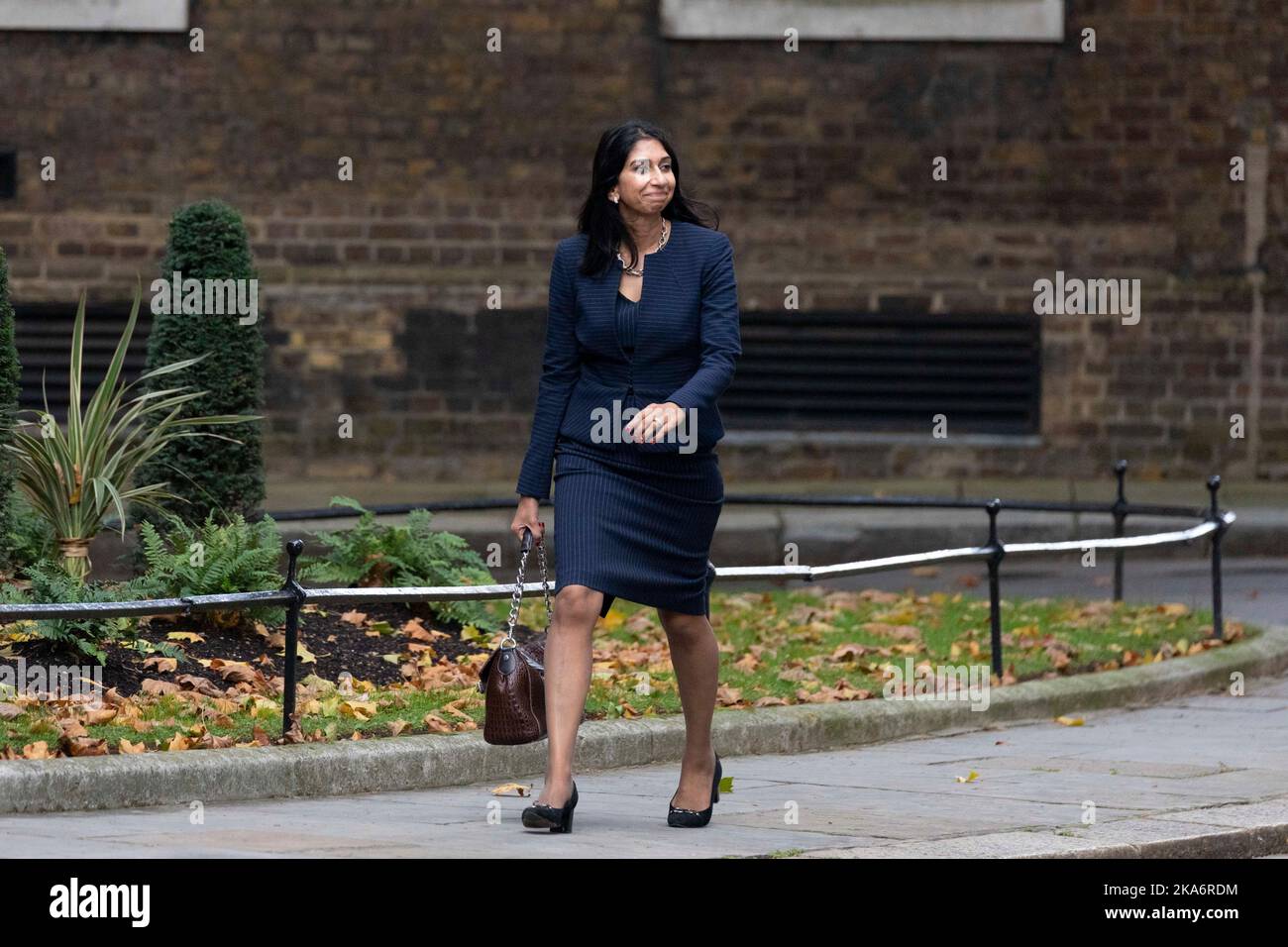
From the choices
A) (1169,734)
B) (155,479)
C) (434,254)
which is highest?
(434,254)

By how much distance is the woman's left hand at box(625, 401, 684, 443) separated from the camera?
594 cm

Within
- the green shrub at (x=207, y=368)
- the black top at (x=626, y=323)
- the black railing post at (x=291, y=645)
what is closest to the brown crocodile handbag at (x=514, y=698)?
the black top at (x=626, y=323)

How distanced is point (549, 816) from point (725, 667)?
347cm

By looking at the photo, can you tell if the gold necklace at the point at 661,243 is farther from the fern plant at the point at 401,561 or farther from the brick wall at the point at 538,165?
the brick wall at the point at 538,165

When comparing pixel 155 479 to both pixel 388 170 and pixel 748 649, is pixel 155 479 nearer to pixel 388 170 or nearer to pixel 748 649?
pixel 748 649

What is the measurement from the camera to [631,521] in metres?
6.16

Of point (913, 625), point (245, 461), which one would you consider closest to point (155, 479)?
point (245, 461)

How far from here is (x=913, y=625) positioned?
11.2 meters

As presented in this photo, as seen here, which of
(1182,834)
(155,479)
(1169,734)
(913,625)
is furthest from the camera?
(913,625)

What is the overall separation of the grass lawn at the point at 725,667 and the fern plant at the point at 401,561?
1.14ft

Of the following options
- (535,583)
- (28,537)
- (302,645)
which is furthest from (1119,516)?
(28,537)

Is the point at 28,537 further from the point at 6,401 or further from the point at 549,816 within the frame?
the point at 549,816

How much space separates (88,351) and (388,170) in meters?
2.78

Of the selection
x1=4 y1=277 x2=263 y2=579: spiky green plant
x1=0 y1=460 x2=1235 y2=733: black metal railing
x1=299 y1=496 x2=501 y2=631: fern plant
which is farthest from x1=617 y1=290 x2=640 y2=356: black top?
x1=299 y1=496 x2=501 y2=631: fern plant
